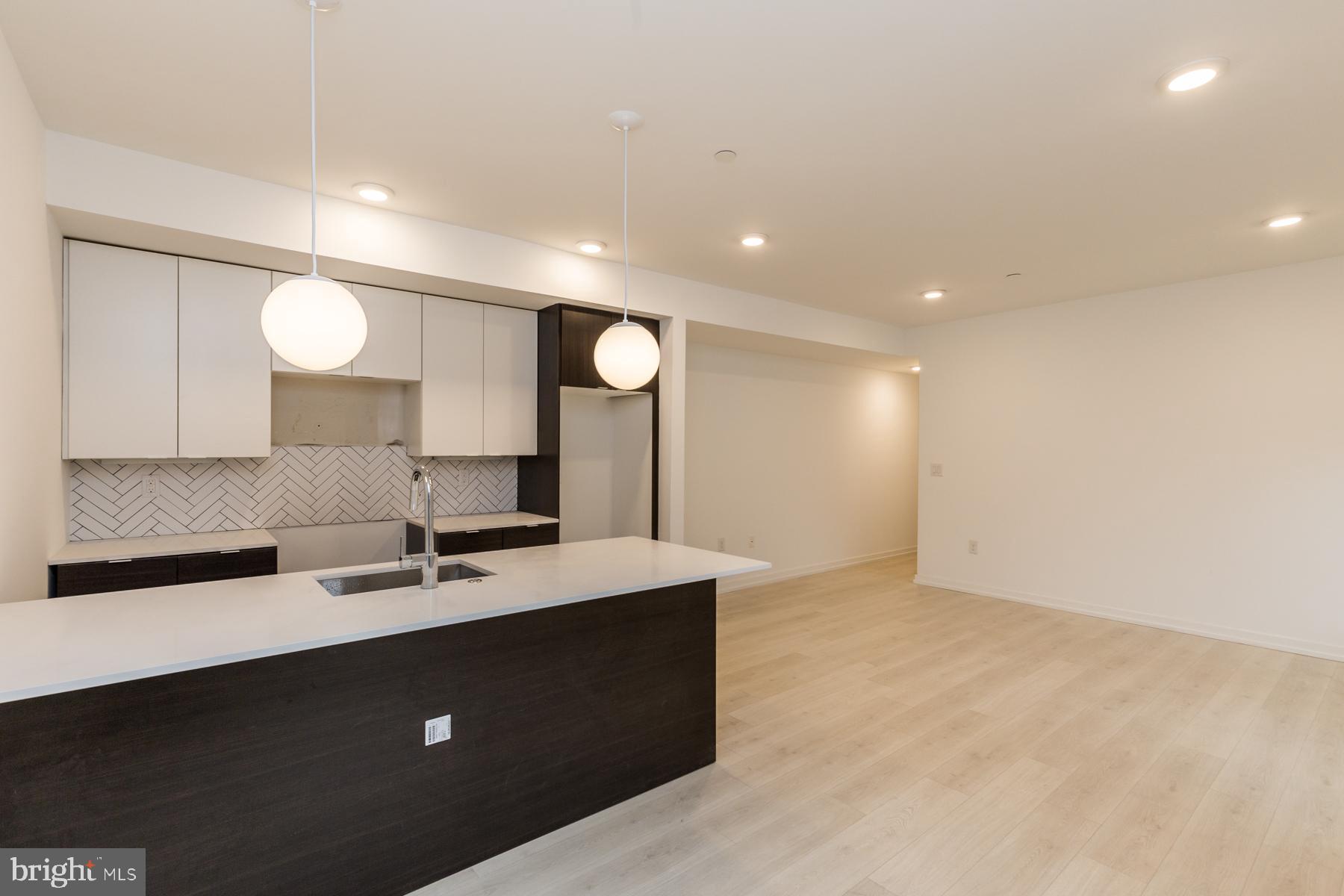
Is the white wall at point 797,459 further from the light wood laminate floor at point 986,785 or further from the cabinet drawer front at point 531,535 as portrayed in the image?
the light wood laminate floor at point 986,785

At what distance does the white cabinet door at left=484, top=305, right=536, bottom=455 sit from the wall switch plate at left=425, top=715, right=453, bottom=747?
2.41 meters

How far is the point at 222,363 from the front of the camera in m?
3.29

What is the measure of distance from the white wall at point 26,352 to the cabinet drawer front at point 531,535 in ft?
6.99

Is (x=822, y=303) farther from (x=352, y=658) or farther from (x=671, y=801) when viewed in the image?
(x=352, y=658)

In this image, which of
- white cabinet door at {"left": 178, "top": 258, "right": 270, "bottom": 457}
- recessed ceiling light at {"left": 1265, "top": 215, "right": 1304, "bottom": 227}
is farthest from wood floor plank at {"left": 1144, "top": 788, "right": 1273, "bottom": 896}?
white cabinet door at {"left": 178, "top": 258, "right": 270, "bottom": 457}

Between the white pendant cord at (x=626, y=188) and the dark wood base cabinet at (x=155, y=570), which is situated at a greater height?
the white pendant cord at (x=626, y=188)

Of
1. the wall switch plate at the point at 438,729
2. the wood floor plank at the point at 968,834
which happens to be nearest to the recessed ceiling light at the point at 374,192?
the wall switch plate at the point at 438,729

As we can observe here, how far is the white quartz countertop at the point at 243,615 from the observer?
4.66 ft

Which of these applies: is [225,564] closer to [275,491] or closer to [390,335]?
[275,491]

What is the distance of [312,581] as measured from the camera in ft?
7.28

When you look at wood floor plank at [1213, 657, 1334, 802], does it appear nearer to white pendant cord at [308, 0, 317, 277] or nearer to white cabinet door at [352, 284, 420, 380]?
white pendant cord at [308, 0, 317, 277]

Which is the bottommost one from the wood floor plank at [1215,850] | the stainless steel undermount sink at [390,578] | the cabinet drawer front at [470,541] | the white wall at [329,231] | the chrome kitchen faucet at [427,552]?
the wood floor plank at [1215,850]

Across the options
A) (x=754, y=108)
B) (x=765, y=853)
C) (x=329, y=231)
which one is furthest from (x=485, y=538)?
(x=754, y=108)

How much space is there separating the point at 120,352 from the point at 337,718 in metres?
2.41
